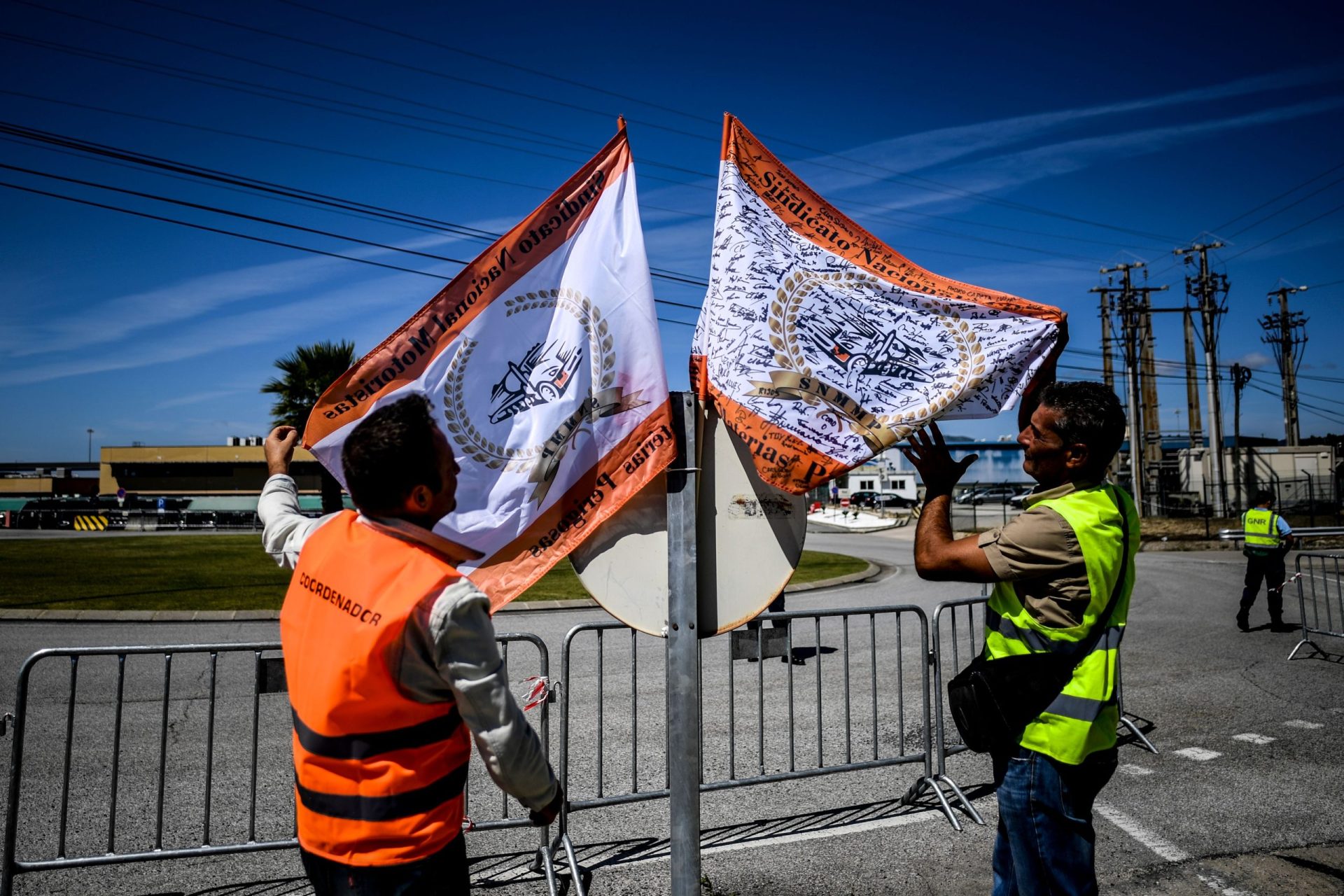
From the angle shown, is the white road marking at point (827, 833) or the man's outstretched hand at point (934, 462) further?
the white road marking at point (827, 833)

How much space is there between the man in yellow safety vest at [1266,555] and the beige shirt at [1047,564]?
10.5 metres

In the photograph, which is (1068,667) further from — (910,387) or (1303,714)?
(1303,714)

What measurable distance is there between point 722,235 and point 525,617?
10.8 m

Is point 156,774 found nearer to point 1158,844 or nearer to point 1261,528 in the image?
point 1158,844

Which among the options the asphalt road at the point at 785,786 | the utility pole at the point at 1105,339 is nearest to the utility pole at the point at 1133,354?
A: the utility pole at the point at 1105,339

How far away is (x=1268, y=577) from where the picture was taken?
11.2m

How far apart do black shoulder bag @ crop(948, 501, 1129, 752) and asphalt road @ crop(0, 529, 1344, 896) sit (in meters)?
1.89

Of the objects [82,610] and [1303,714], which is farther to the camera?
[82,610]

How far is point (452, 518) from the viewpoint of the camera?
2.50m

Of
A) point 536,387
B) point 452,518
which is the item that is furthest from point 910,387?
point 452,518

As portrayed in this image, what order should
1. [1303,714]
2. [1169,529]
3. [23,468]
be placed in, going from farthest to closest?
[23,468]
[1169,529]
[1303,714]

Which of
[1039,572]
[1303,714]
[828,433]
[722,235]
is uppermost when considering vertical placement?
[722,235]

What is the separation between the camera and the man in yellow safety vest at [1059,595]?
238 centimetres

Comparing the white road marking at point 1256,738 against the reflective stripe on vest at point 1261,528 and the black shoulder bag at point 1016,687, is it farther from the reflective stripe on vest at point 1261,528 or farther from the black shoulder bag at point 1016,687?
the reflective stripe on vest at point 1261,528
